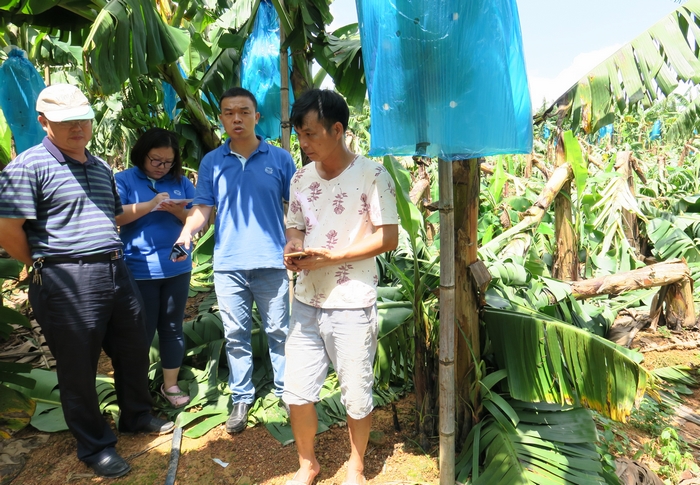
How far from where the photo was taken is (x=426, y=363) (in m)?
2.48

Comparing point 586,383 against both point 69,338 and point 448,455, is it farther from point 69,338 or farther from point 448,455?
point 69,338

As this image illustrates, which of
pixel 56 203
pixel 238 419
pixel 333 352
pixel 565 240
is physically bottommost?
pixel 238 419

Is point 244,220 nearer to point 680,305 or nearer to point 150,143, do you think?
point 150,143

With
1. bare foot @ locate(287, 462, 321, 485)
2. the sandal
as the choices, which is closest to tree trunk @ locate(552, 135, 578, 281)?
bare foot @ locate(287, 462, 321, 485)

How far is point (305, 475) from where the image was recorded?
7.19 feet

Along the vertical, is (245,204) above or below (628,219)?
above

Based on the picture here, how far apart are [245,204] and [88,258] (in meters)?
0.75

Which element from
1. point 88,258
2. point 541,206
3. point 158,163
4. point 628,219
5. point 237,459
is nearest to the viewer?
point 88,258

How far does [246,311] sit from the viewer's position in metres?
2.63

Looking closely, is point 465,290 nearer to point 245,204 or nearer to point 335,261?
point 335,261

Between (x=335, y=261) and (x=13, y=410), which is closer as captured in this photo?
(x=335, y=261)

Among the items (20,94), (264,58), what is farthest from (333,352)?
(20,94)

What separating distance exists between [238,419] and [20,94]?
2.22m

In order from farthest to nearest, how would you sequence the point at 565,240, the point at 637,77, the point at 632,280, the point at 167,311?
the point at 565,240, the point at 632,280, the point at 637,77, the point at 167,311
